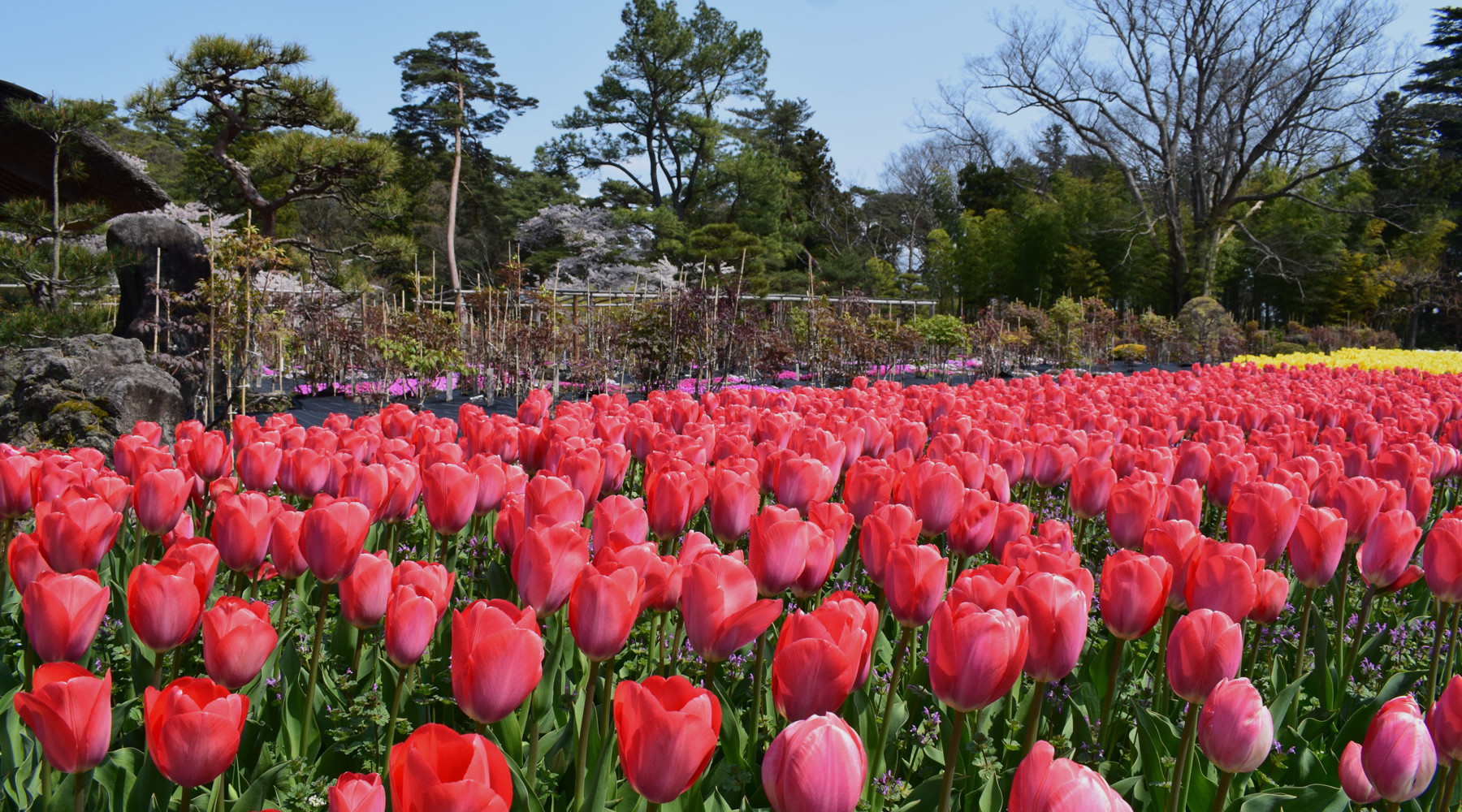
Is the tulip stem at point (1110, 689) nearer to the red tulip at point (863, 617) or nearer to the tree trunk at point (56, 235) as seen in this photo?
the red tulip at point (863, 617)

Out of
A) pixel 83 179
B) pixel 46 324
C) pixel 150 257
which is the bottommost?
pixel 46 324

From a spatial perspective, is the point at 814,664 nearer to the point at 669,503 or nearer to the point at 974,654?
the point at 974,654

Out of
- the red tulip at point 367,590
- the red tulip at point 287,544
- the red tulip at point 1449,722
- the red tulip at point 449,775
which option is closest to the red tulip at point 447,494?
the red tulip at point 287,544

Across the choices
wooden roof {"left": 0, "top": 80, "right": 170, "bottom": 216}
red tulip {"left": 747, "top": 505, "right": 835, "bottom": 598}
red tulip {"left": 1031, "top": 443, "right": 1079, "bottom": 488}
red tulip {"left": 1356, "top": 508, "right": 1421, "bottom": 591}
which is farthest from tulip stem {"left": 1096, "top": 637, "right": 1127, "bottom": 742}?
wooden roof {"left": 0, "top": 80, "right": 170, "bottom": 216}

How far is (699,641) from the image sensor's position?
3.41ft

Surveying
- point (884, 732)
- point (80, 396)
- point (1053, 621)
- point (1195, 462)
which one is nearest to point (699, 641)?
point (884, 732)

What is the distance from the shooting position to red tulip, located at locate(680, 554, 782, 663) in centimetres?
101

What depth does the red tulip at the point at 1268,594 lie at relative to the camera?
1.26 m

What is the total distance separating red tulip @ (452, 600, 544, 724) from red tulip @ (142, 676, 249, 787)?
20cm

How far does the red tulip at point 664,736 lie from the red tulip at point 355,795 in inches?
7.6

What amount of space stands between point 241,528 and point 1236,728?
133cm

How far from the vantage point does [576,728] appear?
121cm

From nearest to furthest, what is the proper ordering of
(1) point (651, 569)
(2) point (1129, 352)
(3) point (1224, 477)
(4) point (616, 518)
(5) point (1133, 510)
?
(1) point (651, 569), (4) point (616, 518), (5) point (1133, 510), (3) point (1224, 477), (2) point (1129, 352)

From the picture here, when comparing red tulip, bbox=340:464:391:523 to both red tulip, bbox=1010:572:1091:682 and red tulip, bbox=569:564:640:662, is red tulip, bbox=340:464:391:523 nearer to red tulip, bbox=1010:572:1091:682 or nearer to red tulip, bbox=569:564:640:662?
red tulip, bbox=569:564:640:662
